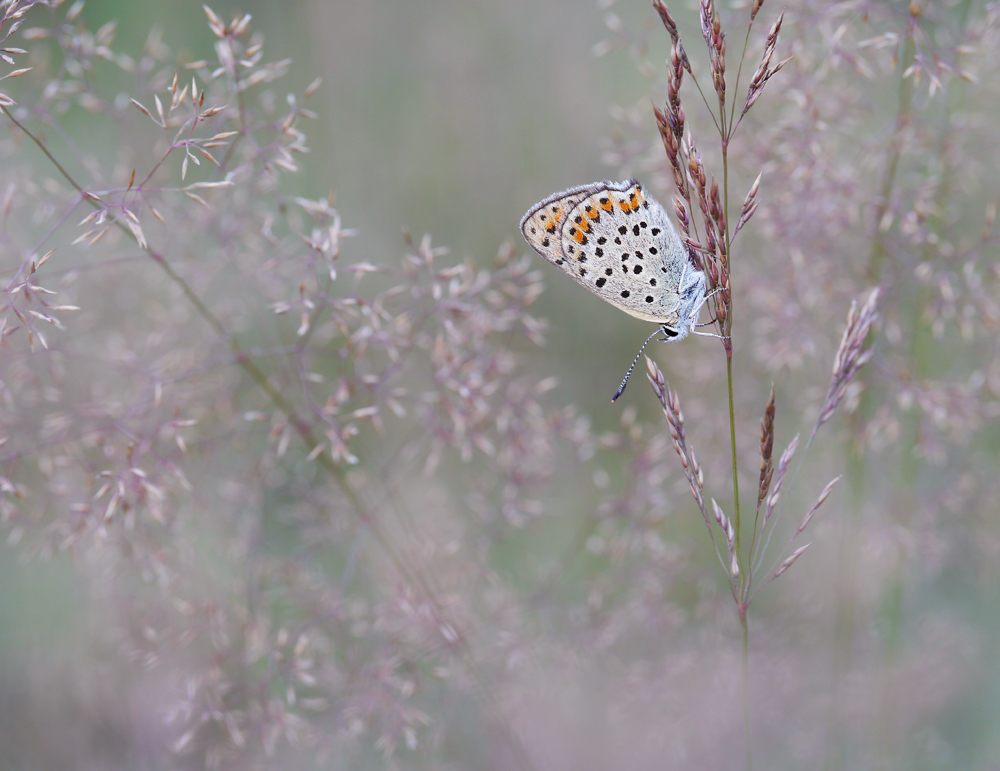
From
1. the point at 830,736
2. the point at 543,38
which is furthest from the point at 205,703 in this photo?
the point at 543,38

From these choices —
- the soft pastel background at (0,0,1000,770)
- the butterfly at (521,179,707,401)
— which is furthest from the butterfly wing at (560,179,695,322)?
the soft pastel background at (0,0,1000,770)

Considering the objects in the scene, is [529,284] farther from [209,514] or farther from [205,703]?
[205,703]

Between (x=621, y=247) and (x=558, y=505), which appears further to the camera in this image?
(x=558, y=505)

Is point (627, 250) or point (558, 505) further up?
point (627, 250)

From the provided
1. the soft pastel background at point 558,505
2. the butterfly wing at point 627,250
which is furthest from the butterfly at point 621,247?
the soft pastel background at point 558,505

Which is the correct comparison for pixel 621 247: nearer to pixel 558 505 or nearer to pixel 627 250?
pixel 627 250

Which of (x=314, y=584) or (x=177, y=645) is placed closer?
(x=177, y=645)

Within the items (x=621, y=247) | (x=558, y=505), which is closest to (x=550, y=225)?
(x=621, y=247)
